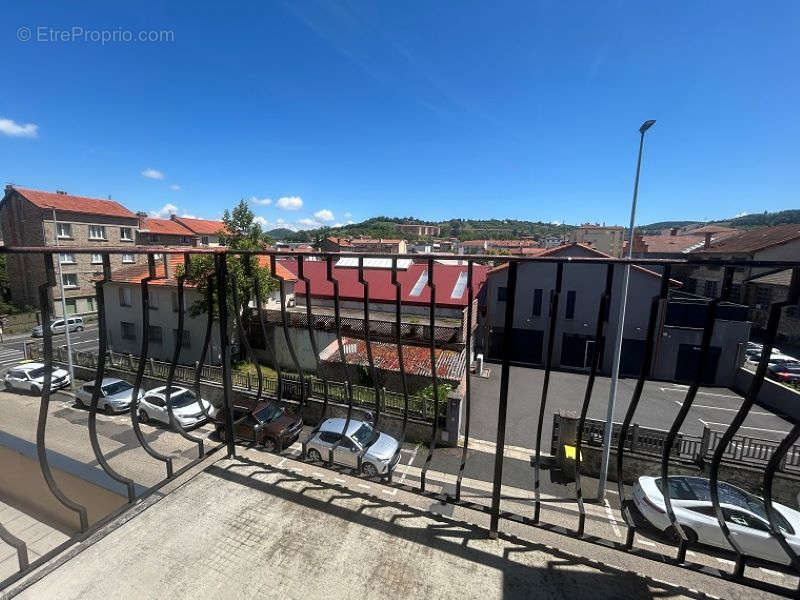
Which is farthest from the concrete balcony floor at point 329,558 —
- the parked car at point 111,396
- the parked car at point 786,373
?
the parked car at point 786,373

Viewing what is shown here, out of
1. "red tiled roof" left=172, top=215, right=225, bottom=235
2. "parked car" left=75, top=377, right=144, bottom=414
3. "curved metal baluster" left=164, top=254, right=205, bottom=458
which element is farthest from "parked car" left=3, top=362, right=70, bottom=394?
"red tiled roof" left=172, top=215, right=225, bottom=235

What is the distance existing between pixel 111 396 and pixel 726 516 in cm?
1385

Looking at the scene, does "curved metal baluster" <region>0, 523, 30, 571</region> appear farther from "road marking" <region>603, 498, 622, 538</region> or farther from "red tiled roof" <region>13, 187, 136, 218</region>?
"red tiled roof" <region>13, 187, 136, 218</region>

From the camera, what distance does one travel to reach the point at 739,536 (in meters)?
5.03

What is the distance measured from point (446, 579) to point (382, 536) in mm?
356

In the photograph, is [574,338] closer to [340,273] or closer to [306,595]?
[340,273]

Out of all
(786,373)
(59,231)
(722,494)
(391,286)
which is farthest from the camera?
(59,231)

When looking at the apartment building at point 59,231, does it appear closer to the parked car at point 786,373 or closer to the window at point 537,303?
the window at point 537,303

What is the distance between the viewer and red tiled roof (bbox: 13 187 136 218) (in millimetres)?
23712

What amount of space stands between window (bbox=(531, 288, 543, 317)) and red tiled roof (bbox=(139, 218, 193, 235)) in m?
35.2

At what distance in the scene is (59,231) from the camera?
2389 cm

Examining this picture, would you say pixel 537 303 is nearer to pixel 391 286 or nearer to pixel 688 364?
pixel 688 364

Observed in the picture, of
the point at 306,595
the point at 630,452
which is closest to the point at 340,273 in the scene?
the point at 630,452

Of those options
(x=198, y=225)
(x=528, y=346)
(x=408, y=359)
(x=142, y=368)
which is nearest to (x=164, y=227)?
(x=198, y=225)
